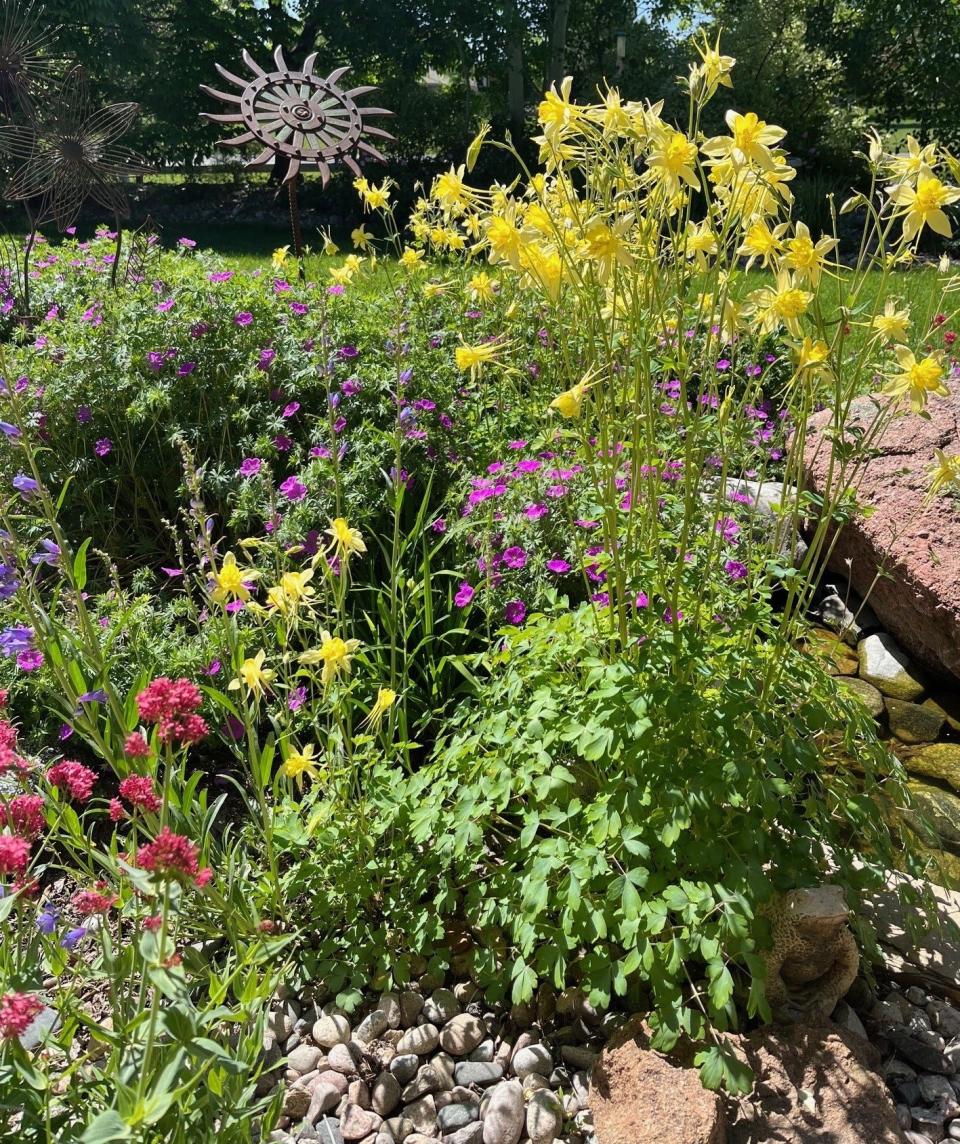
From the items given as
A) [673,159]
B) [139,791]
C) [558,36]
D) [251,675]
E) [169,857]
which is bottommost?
[251,675]

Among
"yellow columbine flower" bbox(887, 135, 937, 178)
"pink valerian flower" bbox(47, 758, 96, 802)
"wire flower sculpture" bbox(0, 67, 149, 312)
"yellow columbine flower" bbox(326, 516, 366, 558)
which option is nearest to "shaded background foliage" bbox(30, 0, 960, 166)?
"wire flower sculpture" bbox(0, 67, 149, 312)

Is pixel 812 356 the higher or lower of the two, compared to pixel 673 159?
lower

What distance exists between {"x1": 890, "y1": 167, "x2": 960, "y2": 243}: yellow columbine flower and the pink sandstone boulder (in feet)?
5.38

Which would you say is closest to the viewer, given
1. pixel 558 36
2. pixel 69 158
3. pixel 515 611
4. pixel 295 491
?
pixel 515 611

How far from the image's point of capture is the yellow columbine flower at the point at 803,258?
163 centimetres

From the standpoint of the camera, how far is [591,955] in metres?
1.83

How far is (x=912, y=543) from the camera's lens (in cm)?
352

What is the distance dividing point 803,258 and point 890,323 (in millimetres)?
205

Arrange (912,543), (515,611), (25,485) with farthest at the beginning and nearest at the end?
(912,543)
(515,611)
(25,485)

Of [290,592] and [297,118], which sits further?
[297,118]

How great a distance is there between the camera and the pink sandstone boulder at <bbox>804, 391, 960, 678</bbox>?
3408 millimetres

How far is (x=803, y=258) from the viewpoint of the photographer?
1635mm

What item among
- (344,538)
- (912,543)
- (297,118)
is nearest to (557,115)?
(344,538)

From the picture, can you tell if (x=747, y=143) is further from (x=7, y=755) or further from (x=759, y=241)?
(x=7, y=755)
